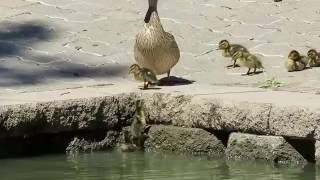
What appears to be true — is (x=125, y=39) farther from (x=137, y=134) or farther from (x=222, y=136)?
(x=222, y=136)

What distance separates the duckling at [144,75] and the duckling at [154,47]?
0.15 meters

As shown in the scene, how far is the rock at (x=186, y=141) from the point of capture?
29.7 ft

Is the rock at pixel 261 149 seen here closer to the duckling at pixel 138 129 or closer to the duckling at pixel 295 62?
the duckling at pixel 138 129

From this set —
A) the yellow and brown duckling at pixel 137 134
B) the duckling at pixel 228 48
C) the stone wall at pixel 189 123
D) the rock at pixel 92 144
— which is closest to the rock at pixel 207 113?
the stone wall at pixel 189 123

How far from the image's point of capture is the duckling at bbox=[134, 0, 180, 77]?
10234 millimetres

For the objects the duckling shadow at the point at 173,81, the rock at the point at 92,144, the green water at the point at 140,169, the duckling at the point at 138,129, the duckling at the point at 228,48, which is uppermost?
the duckling at the point at 228,48

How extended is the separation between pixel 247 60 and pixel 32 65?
246 centimetres

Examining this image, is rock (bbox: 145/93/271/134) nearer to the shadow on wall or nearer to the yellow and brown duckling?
the yellow and brown duckling

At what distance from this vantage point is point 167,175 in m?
8.24

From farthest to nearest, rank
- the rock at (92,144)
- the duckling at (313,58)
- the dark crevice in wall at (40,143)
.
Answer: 1. the duckling at (313,58)
2. the rock at (92,144)
3. the dark crevice in wall at (40,143)

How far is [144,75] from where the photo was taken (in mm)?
9977

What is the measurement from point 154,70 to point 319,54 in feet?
6.64

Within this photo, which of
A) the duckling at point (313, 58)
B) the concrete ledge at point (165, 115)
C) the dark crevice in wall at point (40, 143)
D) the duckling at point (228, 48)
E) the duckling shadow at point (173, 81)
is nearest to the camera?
the concrete ledge at point (165, 115)

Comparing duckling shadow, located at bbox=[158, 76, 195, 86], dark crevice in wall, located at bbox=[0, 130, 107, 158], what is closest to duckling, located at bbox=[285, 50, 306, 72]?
duckling shadow, located at bbox=[158, 76, 195, 86]
